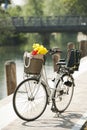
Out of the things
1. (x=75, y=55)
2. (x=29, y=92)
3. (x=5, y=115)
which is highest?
(x=75, y=55)

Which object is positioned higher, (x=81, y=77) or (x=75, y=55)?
(x=75, y=55)

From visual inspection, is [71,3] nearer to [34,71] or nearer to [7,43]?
[7,43]

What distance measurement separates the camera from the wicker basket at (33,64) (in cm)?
727

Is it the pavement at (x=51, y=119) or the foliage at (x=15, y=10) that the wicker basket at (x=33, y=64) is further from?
the foliage at (x=15, y=10)

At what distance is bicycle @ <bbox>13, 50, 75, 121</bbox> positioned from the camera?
24.2 ft

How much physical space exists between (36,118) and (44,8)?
247ft

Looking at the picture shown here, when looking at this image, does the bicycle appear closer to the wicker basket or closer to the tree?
the wicker basket

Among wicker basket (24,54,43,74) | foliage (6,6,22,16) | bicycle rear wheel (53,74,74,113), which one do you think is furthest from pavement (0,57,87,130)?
foliage (6,6,22,16)

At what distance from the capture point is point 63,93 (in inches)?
322

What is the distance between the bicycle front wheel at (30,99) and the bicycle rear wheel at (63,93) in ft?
0.95

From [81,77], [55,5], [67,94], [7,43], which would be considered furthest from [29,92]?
[55,5]

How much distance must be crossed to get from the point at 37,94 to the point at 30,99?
0.18m

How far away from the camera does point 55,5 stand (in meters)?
80.3

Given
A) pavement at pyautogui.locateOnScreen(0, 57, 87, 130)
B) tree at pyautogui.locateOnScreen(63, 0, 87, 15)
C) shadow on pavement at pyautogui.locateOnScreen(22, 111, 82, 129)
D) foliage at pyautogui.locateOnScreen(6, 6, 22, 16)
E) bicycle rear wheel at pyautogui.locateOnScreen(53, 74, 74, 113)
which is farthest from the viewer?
foliage at pyautogui.locateOnScreen(6, 6, 22, 16)
